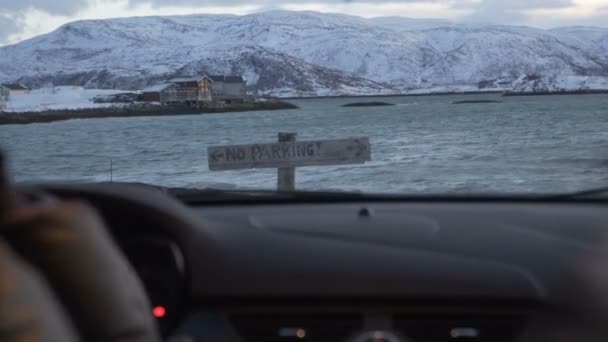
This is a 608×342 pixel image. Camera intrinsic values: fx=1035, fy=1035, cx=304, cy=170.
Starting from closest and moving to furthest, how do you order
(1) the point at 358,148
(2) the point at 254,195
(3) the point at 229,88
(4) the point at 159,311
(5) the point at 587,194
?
(4) the point at 159,311 → (5) the point at 587,194 → (2) the point at 254,195 → (1) the point at 358,148 → (3) the point at 229,88

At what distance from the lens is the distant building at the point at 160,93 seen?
310 feet

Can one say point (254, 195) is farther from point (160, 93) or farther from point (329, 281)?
point (160, 93)

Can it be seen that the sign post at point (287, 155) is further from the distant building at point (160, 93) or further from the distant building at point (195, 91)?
the distant building at point (160, 93)

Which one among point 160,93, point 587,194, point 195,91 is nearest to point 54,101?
point 160,93

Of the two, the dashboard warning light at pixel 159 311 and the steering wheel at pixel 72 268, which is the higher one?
the steering wheel at pixel 72 268

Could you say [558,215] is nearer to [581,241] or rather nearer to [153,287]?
[581,241]

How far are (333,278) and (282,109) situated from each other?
9487cm

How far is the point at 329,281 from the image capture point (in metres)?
2.91

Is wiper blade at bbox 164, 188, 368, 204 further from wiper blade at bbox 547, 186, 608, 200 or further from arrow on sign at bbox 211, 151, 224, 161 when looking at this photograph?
arrow on sign at bbox 211, 151, 224, 161

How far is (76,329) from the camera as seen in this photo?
1.71m

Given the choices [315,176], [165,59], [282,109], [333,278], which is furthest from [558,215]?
[165,59]

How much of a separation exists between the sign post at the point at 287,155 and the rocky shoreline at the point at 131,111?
6395 cm

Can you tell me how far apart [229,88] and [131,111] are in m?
11.7

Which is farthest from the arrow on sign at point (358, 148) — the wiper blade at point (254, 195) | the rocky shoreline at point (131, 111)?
the rocky shoreline at point (131, 111)
